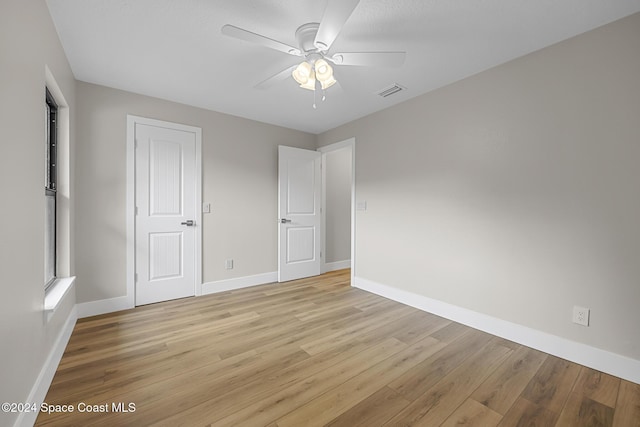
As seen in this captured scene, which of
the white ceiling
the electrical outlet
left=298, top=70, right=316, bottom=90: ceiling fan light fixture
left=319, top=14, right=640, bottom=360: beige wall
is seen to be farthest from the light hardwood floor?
the white ceiling

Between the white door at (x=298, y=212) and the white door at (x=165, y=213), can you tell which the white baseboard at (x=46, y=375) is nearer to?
the white door at (x=165, y=213)

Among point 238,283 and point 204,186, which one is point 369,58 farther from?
point 238,283

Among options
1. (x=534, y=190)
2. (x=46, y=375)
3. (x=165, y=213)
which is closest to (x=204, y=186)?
(x=165, y=213)

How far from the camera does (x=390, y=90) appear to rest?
287 centimetres

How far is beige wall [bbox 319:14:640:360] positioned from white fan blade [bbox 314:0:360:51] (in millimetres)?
1741

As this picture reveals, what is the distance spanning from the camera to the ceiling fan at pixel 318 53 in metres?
1.52

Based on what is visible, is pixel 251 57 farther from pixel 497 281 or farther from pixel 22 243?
pixel 497 281

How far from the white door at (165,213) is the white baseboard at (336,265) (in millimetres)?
2196

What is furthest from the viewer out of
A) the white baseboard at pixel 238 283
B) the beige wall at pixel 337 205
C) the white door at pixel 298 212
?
the beige wall at pixel 337 205

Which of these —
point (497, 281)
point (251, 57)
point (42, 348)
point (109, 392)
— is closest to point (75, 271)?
point (42, 348)

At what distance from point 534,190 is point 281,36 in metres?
2.36

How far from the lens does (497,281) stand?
2385 millimetres

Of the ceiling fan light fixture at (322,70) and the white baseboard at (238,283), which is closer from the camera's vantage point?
the ceiling fan light fixture at (322,70)

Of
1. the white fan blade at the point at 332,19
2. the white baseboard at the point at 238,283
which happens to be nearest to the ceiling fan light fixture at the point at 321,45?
the white fan blade at the point at 332,19
